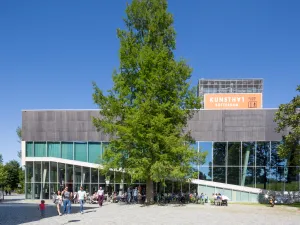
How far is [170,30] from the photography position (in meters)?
30.4

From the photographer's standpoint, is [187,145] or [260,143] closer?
[187,145]

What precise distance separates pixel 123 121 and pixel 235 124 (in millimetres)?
14996

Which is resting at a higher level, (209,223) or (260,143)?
(260,143)

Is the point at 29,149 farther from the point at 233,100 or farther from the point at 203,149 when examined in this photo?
the point at 233,100

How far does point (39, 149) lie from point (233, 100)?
3846cm

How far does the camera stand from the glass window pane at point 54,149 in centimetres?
4081

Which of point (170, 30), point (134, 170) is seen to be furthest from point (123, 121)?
point (170, 30)

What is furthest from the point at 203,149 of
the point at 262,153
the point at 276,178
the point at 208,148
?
the point at 276,178

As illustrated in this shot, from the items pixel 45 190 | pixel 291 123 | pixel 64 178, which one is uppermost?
pixel 291 123

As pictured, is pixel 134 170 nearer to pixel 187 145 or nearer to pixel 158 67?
pixel 187 145

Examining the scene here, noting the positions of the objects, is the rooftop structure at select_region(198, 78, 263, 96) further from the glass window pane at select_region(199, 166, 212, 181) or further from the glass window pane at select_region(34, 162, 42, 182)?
the glass window pane at select_region(34, 162, 42, 182)

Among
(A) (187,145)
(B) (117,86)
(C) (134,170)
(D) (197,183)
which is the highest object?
(B) (117,86)

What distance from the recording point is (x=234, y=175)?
3934 cm

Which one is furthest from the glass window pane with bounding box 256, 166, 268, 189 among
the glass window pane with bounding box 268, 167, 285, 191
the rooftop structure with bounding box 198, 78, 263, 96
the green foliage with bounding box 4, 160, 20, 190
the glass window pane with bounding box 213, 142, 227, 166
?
the green foliage with bounding box 4, 160, 20, 190
